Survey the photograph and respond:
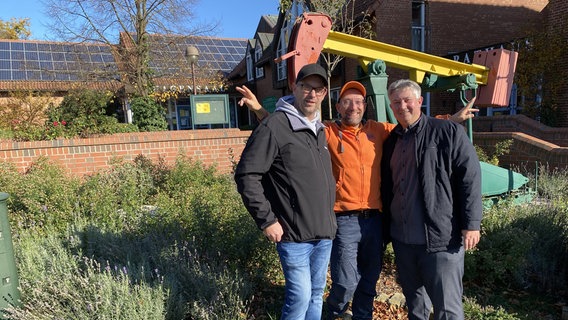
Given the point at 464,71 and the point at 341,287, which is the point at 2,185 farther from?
the point at 464,71

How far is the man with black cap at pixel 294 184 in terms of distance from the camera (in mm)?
2076

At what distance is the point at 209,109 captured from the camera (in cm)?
970

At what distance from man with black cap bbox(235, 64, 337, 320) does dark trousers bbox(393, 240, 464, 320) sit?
0.54 metres

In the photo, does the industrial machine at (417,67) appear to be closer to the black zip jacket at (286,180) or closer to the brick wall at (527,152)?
the black zip jacket at (286,180)

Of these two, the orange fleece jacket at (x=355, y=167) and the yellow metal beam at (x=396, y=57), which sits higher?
the yellow metal beam at (x=396, y=57)

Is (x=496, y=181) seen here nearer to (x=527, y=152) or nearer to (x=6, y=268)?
(x=527, y=152)

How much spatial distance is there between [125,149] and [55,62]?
13.8 meters

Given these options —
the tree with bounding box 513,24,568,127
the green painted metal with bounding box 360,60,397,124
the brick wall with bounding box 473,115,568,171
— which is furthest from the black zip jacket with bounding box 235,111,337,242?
the tree with bounding box 513,24,568,127

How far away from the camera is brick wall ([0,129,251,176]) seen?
6.52 metres

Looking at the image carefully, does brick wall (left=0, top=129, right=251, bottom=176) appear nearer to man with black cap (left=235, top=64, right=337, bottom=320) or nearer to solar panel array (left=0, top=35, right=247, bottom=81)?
man with black cap (left=235, top=64, right=337, bottom=320)

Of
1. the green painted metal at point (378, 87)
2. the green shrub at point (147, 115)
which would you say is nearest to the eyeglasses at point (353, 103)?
the green painted metal at point (378, 87)

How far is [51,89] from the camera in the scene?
18.4 metres

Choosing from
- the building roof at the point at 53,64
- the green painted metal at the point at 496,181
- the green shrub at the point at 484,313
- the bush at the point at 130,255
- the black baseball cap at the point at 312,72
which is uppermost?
the building roof at the point at 53,64

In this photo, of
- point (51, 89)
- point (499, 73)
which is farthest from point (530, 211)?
point (51, 89)
